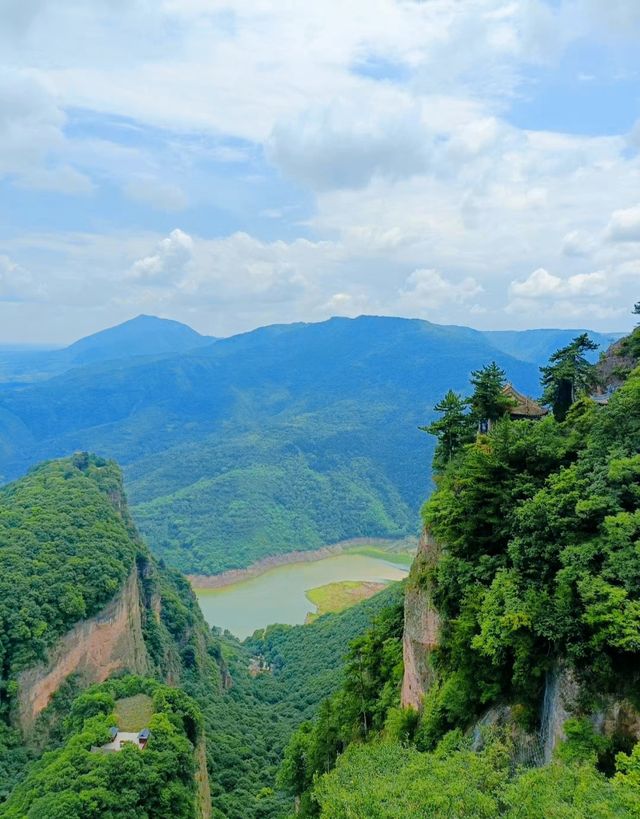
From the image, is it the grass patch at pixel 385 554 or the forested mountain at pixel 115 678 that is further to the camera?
the grass patch at pixel 385 554

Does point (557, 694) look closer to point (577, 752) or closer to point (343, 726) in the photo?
point (577, 752)

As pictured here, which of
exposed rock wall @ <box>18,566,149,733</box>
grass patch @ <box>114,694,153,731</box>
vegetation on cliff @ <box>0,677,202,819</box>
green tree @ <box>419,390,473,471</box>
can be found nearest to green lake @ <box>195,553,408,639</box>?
exposed rock wall @ <box>18,566,149,733</box>

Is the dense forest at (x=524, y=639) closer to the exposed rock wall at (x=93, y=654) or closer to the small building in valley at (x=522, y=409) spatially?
the small building in valley at (x=522, y=409)

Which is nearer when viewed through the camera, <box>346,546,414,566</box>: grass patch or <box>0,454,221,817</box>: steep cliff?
<box>0,454,221,817</box>: steep cliff

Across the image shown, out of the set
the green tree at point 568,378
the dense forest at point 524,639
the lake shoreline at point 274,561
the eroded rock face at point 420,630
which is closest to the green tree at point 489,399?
the green tree at point 568,378

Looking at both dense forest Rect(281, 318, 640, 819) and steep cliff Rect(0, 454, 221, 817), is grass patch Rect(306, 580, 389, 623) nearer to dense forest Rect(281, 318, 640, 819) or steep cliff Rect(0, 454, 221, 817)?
steep cliff Rect(0, 454, 221, 817)

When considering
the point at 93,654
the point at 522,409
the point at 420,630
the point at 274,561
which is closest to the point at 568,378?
the point at 522,409
